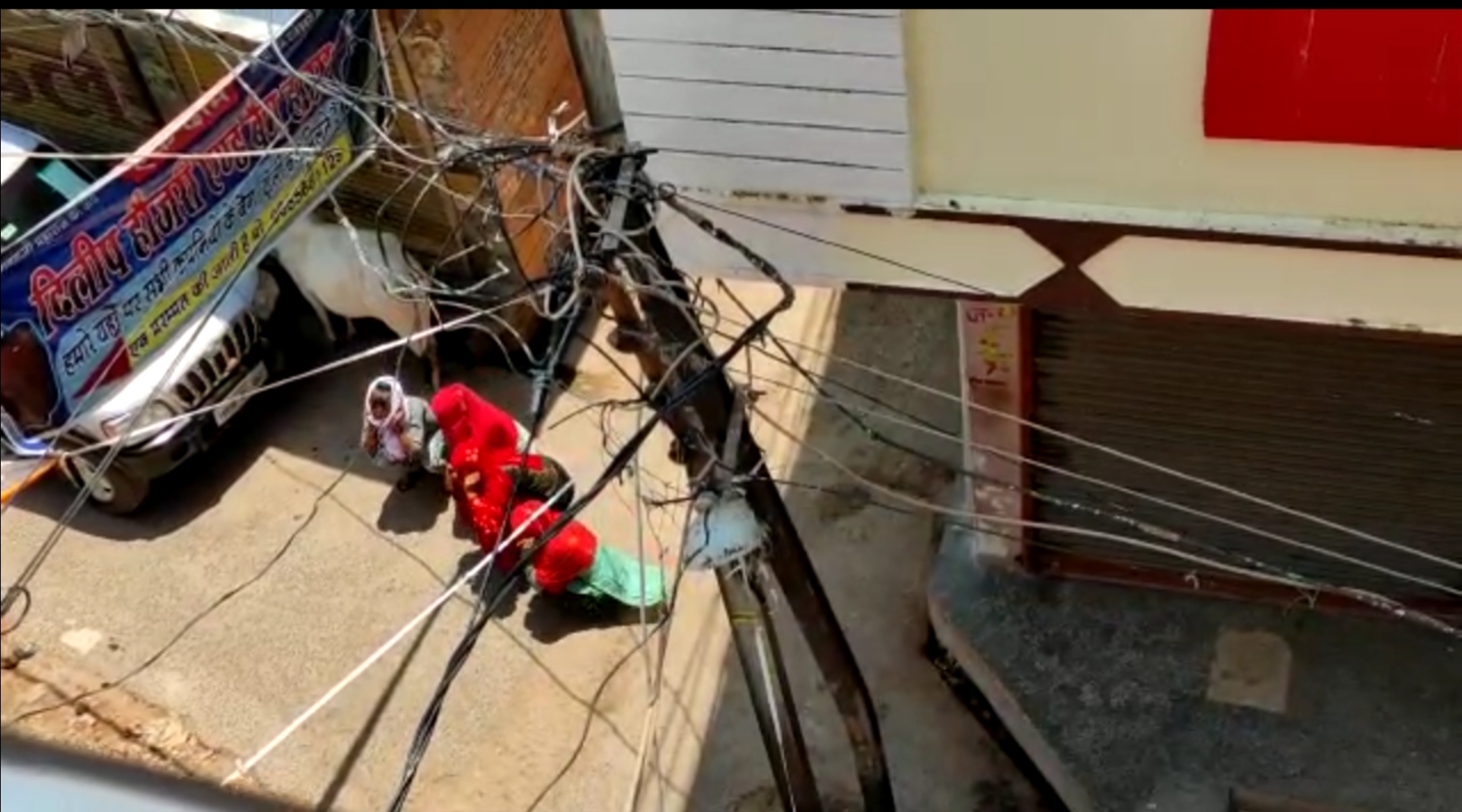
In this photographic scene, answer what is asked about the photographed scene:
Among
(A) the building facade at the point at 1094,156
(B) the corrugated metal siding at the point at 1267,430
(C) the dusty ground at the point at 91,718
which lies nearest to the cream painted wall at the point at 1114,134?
(A) the building facade at the point at 1094,156

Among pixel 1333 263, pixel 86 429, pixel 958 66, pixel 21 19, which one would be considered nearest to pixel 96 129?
pixel 21 19

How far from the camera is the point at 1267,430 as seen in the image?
27.8 feet

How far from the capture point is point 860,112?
6305 mm

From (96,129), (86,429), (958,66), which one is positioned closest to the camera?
(958,66)

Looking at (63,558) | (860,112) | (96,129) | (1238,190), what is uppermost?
(1238,190)

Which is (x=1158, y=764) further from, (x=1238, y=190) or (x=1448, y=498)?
(x=1238, y=190)

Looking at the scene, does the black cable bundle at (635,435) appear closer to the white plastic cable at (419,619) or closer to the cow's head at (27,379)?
Answer: the white plastic cable at (419,619)

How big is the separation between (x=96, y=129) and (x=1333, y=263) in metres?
8.80

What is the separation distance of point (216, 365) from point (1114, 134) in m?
7.04

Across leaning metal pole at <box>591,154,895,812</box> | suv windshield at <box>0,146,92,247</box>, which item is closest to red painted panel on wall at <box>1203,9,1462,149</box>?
leaning metal pole at <box>591,154,895,812</box>

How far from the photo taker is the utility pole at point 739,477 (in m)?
5.98

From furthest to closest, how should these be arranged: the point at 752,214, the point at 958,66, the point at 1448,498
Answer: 1. the point at 1448,498
2. the point at 752,214
3. the point at 958,66

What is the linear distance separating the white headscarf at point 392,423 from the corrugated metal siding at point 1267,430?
3.56 metres

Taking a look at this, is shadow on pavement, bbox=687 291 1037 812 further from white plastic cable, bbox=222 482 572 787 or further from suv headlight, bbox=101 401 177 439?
suv headlight, bbox=101 401 177 439
